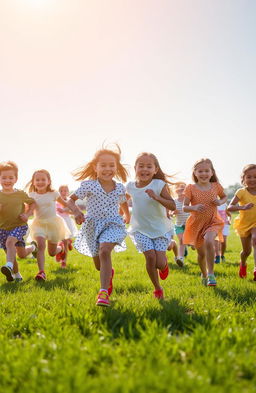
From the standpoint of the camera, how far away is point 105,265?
5.13 m

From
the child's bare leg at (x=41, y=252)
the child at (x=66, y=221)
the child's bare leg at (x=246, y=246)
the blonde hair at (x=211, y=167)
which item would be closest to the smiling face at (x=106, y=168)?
the blonde hair at (x=211, y=167)

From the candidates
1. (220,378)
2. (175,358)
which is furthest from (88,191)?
(220,378)

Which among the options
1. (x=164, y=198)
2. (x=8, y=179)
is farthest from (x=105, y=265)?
(x=8, y=179)

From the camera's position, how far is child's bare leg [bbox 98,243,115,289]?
500 centimetres

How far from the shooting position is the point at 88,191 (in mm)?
5742

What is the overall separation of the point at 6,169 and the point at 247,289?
4.96 m

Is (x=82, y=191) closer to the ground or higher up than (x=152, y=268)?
higher up

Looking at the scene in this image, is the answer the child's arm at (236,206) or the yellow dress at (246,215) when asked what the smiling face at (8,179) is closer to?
the child's arm at (236,206)

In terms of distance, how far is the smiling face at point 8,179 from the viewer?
296 inches

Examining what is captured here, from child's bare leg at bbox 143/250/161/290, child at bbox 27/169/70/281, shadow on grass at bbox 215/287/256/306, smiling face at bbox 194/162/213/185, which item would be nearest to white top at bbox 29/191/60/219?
child at bbox 27/169/70/281

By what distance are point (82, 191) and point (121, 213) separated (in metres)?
0.96

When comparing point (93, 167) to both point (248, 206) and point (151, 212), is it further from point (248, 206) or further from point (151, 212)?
point (248, 206)

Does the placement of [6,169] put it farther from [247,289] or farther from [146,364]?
[146,364]

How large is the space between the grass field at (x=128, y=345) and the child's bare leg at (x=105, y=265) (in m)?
0.30
